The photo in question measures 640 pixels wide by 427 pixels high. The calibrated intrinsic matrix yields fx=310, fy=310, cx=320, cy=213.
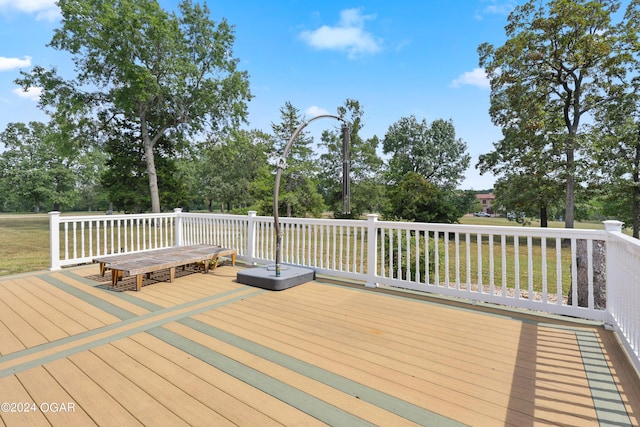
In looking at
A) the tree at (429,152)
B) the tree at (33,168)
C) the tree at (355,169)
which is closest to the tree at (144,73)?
the tree at (355,169)

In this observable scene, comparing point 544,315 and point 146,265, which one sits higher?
point 146,265

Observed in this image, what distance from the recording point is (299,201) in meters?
16.4

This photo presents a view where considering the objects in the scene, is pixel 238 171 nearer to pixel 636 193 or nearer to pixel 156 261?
pixel 156 261

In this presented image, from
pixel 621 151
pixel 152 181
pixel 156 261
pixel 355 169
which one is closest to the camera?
pixel 156 261

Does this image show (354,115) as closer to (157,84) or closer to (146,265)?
(157,84)

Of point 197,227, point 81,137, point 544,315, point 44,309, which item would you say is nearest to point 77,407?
point 44,309

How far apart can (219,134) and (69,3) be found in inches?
328

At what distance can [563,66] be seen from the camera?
44.2ft

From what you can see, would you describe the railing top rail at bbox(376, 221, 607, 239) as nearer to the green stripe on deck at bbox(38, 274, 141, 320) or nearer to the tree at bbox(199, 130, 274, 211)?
the green stripe on deck at bbox(38, 274, 141, 320)

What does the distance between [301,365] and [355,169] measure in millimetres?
19564

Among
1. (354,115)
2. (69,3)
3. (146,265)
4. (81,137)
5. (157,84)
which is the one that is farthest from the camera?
(354,115)

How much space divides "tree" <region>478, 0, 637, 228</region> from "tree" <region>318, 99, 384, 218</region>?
785cm

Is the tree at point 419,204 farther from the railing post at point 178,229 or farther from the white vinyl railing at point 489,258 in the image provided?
the railing post at point 178,229

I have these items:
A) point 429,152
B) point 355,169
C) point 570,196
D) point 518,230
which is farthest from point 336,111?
point 518,230
